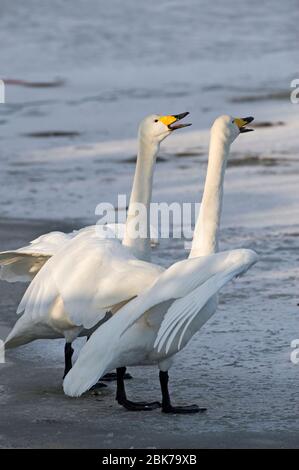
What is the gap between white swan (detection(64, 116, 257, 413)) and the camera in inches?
251

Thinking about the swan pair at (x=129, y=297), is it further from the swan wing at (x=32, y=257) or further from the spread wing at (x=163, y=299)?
the swan wing at (x=32, y=257)

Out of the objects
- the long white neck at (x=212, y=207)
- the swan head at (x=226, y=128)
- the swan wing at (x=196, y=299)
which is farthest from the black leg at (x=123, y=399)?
the swan head at (x=226, y=128)

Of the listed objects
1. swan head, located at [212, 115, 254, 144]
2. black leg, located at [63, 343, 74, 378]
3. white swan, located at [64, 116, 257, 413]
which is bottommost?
black leg, located at [63, 343, 74, 378]

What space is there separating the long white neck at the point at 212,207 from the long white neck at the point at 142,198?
42 cm

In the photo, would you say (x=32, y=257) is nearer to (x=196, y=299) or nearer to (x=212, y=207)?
(x=212, y=207)

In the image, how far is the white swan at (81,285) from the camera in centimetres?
691

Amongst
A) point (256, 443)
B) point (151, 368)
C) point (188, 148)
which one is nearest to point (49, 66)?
point (188, 148)

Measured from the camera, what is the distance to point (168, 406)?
22.6 ft

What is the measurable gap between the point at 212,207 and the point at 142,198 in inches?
30.4

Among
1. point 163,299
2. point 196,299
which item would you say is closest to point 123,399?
point 163,299

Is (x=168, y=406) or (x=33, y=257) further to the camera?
(x=33, y=257)

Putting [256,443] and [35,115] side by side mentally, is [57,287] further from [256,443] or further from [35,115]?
[35,115]

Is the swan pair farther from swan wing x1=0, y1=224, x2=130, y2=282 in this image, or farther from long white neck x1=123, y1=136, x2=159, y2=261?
swan wing x1=0, y1=224, x2=130, y2=282

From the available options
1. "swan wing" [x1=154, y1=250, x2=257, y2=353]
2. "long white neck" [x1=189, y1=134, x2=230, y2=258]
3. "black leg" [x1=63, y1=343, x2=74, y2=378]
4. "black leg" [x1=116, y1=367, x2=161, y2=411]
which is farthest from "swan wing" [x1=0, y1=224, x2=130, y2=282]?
"swan wing" [x1=154, y1=250, x2=257, y2=353]
